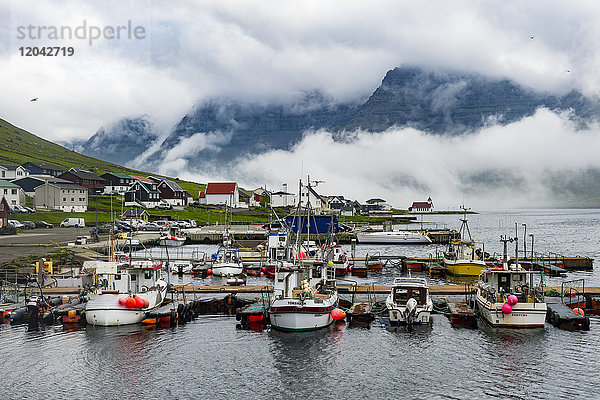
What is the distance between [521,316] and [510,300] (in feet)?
4.75

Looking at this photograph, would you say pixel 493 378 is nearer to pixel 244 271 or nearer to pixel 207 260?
pixel 244 271

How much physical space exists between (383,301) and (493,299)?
10.6 metres

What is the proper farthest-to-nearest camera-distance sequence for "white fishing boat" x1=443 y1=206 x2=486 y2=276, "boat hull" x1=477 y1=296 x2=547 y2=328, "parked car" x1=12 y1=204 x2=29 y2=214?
"parked car" x1=12 y1=204 x2=29 y2=214 → "white fishing boat" x1=443 y1=206 x2=486 y2=276 → "boat hull" x1=477 y1=296 x2=547 y2=328

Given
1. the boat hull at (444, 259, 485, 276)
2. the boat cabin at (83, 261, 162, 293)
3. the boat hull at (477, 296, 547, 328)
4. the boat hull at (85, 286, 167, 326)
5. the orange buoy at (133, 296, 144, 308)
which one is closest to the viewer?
the boat hull at (477, 296, 547, 328)

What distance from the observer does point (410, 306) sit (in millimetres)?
44375

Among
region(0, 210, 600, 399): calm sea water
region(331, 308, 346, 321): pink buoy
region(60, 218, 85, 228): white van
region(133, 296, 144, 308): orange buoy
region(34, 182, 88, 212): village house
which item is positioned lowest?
region(0, 210, 600, 399): calm sea water

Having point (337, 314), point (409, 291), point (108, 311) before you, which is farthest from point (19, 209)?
point (409, 291)

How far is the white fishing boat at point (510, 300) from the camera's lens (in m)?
42.4

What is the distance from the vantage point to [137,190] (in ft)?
634

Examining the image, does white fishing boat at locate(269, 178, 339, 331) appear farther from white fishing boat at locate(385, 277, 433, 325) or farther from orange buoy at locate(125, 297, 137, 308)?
orange buoy at locate(125, 297, 137, 308)

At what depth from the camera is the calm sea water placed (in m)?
31.3

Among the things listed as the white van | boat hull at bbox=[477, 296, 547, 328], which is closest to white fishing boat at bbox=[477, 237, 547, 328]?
boat hull at bbox=[477, 296, 547, 328]

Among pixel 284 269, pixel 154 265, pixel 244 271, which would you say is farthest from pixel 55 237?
pixel 284 269

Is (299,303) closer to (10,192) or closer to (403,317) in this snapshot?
(403,317)
